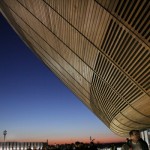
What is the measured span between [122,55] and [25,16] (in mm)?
5928

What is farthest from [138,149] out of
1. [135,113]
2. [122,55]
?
[135,113]

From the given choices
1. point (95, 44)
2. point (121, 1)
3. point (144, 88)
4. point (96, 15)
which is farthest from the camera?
point (95, 44)

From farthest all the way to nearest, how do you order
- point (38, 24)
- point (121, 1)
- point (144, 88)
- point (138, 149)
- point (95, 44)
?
point (38, 24)
point (95, 44)
point (144, 88)
point (121, 1)
point (138, 149)

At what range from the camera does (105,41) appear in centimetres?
829

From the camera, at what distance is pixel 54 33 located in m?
11.5

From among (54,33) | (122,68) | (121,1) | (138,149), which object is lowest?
(138,149)

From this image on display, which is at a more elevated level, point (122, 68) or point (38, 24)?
point (38, 24)

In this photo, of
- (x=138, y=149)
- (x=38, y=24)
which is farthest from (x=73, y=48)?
(x=138, y=149)

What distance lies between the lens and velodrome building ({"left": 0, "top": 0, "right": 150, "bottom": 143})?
670 centimetres

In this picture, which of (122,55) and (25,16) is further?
(25,16)

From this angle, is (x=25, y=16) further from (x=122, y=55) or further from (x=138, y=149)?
(x=138, y=149)

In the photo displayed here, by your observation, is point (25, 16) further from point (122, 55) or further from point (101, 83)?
point (122, 55)

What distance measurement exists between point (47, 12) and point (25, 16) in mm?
2645

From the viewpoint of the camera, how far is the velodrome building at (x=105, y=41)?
22.0ft
